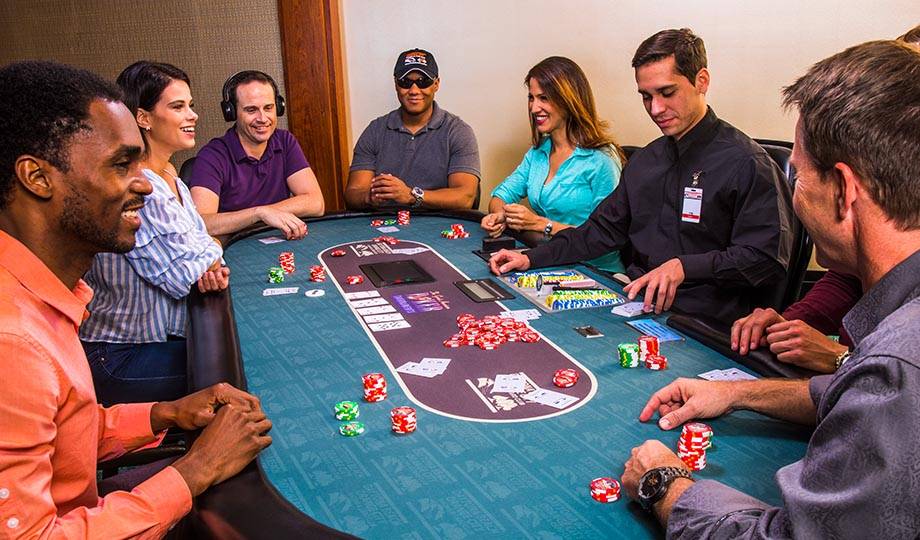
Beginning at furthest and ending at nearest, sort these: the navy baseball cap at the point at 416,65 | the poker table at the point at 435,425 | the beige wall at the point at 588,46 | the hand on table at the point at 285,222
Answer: the beige wall at the point at 588,46 → the navy baseball cap at the point at 416,65 → the hand on table at the point at 285,222 → the poker table at the point at 435,425

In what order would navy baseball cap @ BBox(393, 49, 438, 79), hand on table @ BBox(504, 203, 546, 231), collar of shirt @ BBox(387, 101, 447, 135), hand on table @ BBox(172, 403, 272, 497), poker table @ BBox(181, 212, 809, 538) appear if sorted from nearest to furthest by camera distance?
1. poker table @ BBox(181, 212, 809, 538)
2. hand on table @ BBox(172, 403, 272, 497)
3. hand on table @ BBox(504, 203, 546, 231)
4. navy baseball cap @ BBox(393, 49, 438, 79)
5. collar of shirt @ BBox(387, 101, 447, 135)

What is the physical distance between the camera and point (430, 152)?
425 cm

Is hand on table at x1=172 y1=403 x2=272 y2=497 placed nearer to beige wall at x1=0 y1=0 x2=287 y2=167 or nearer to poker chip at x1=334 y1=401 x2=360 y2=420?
poker chip at x1=334 y1=401 x2=360 y2=420

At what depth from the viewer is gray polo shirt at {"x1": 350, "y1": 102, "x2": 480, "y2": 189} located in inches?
167

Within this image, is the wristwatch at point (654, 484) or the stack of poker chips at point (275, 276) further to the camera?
the stack of poker chips at point (275, 276)

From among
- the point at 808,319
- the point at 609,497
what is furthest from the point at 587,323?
the point at 609,497

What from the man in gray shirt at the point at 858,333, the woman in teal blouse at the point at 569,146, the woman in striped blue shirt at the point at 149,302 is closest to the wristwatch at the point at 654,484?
the man in gray shirt at the point at 858,333

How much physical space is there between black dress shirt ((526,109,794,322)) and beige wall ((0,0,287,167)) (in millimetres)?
2992

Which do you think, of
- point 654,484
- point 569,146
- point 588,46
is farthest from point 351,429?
point 588,46

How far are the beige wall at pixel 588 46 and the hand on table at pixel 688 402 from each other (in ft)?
11.5

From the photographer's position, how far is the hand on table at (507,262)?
2555mm

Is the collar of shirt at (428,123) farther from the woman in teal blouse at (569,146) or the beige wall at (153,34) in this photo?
the beige wall at (153,34)

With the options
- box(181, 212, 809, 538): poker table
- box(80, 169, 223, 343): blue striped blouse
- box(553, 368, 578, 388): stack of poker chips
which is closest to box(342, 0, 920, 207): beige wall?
box(181, 212, 809, 538): poker table

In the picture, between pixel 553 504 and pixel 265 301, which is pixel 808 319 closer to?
pixel 553 504
